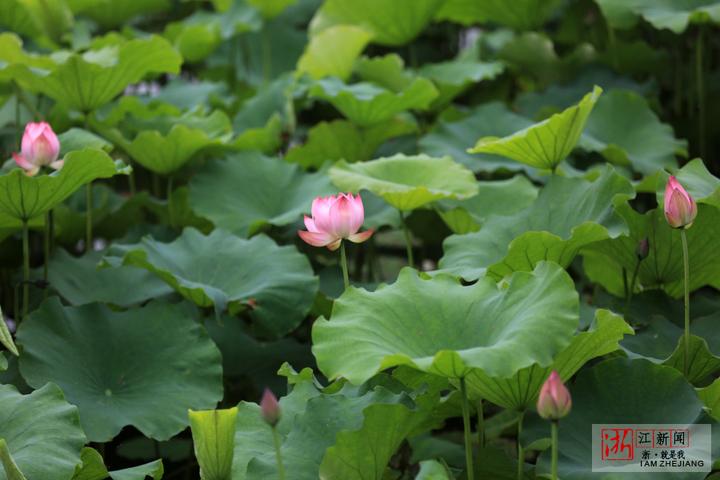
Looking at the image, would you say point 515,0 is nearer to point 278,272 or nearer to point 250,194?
point 250,194

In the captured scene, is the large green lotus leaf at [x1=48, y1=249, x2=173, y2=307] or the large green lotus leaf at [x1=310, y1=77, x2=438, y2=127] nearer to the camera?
the large green lotus leaf at [x1=48, y1=249, x2=173, y2=307]

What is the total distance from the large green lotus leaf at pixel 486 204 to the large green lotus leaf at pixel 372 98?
304 millimetres

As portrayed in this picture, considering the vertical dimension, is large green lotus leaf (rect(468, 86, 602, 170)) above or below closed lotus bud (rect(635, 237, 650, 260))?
above

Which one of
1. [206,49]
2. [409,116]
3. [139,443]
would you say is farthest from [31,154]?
[206,49]

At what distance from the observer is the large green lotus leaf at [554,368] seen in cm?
118

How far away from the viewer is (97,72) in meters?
1.86

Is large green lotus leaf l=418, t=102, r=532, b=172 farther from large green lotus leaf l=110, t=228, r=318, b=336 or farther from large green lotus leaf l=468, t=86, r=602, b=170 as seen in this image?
large green lotus leaf l=110, t=228, r=318, b=336

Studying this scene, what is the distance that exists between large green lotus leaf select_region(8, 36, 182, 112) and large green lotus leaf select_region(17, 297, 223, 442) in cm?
51

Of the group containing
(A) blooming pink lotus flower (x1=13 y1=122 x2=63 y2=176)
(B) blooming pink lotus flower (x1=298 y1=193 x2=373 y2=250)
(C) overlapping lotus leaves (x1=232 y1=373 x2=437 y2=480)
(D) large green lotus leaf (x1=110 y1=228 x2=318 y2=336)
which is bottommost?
(D) large green lotus leaf (x1=110 y1=228 x2=318 y2=336)

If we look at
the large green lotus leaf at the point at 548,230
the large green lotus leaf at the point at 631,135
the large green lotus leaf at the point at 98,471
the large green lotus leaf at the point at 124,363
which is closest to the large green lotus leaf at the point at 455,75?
the large green lotus leaf at the point at 631,135

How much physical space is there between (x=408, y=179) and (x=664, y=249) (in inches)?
17.0

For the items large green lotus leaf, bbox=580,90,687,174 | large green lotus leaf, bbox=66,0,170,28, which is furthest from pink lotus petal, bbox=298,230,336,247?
large green lotus leaf, bbox=66,0,170,28

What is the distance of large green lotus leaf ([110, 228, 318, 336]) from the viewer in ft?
5.25

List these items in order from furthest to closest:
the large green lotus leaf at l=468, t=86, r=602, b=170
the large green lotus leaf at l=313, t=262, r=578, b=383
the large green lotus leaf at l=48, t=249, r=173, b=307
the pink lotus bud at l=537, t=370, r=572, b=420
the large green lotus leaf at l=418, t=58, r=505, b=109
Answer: the large green lotus leaf at l=418, t=58, r=505, b=109, the large green lotus leaf at l=48, t=249, r=173, b=307, the large green lotus leaf at l=468, t=86, r=602, b=170, the large green lotus leaf at l=313, t=262, r=578, b=383, the pink lotus bud at l=537, t=370, r=572, b=420
